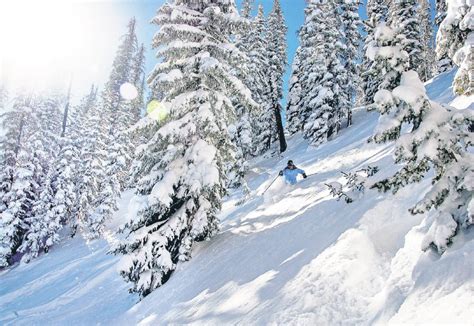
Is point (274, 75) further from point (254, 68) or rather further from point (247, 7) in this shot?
point (247, 7)

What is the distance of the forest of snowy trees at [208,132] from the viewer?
523 centimetres

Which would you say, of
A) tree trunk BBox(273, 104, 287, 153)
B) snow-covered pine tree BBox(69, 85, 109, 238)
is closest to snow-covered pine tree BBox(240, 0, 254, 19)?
tree trunk BBox(273, 104, 287, 153)

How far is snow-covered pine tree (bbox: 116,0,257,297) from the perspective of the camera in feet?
39.0

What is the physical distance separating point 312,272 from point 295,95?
124ft

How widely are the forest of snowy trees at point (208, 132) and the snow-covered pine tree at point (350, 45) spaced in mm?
127

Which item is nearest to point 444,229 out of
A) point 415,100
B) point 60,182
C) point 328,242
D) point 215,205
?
point 415,100

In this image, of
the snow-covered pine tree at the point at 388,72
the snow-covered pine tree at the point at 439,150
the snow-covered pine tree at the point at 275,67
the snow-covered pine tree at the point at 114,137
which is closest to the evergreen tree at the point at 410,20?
the snow-covered pine tree at the point at 275,67

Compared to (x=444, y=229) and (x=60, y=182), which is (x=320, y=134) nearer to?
(x=60, y=182)

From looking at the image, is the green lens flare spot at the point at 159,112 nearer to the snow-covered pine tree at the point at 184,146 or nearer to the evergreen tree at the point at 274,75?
the snow-covered pine tree at the point at 184,146

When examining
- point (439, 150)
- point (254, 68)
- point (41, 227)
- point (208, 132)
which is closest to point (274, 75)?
point (254, 68)

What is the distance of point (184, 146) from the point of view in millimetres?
12820

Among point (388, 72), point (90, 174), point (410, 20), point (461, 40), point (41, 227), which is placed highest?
point (410, 20)

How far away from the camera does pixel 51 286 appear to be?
2327 centimetres

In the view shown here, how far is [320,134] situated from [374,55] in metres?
25.1
